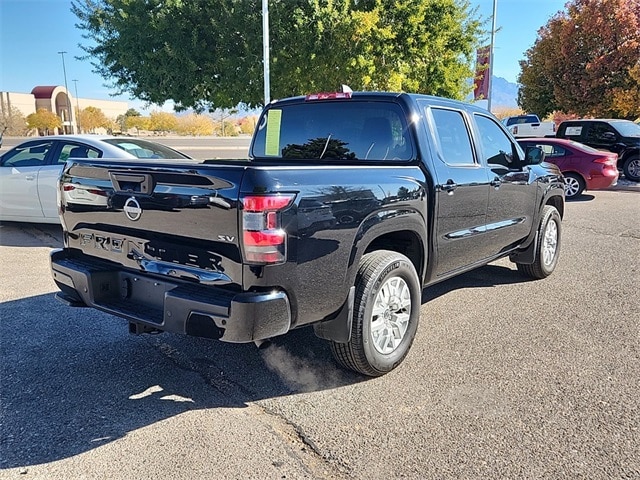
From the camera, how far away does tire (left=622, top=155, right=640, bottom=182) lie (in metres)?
15.1

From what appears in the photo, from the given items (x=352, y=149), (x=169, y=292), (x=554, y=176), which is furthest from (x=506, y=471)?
(x=554, y=176)

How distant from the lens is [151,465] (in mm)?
2631

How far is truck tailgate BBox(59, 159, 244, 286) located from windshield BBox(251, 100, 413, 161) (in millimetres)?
1540

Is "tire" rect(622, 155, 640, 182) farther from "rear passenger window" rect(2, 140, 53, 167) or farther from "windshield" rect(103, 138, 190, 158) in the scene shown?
"rear passenger window" rect(2, 140, 53, 167)

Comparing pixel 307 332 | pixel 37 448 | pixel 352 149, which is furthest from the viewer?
pixel 307 332

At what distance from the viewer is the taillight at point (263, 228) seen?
2668mm

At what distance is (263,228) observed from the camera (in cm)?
269

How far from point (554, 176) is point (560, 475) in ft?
14.2

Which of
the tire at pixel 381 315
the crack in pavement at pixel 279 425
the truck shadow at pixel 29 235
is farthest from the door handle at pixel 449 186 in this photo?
the truck shadow at pixel 29 235

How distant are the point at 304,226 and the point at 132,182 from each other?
3.70ft

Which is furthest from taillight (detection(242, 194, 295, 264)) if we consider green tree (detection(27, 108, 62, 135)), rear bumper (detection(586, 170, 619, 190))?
green tree (detection(27, 108, 62, 135))

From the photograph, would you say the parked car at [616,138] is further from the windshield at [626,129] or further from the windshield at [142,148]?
the windshield at [142,148]

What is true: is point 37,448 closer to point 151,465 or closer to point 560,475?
point 151,465

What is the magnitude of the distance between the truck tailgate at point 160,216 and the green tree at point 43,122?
74044mm
